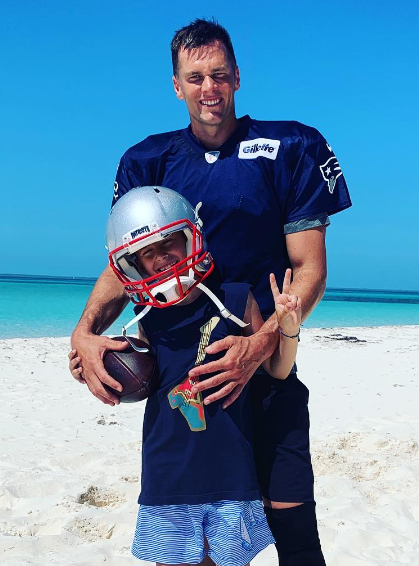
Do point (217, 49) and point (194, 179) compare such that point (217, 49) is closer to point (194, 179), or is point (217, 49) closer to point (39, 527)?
point (194, 179)

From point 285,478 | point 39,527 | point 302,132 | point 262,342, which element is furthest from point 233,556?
point 39,527

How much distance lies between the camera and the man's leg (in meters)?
3.14

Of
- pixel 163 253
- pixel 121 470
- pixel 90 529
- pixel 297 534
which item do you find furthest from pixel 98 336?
pixel 121 470

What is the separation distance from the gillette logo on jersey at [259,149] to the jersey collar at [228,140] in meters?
0.06

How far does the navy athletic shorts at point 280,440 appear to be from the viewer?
317 centimetres

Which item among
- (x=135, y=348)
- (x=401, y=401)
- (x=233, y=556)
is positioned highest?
(x=135, y=348)

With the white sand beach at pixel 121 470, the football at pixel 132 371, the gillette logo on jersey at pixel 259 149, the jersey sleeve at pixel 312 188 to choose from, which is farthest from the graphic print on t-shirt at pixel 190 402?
the white sand beach at pixel 121 470

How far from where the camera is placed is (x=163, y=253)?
9.87ft

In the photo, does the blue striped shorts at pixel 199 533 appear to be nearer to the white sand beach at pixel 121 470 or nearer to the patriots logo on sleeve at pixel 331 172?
the patriots logo on sleeve at pixel 331 172

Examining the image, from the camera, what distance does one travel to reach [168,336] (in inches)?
122

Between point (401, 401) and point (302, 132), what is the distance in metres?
6.79

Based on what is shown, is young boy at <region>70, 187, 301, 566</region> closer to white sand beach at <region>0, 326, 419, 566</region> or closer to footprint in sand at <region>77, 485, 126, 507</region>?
white sand beach at <region>0, 326, 419, 566</region>

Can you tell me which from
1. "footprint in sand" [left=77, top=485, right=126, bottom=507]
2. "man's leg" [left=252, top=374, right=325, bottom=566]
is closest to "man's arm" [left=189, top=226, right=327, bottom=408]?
"man's leg" [left=252, top=374, right=325, bottom=566]

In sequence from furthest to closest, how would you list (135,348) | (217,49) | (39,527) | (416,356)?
(416,356) → (39,527) → (217,49) → (135,348)
